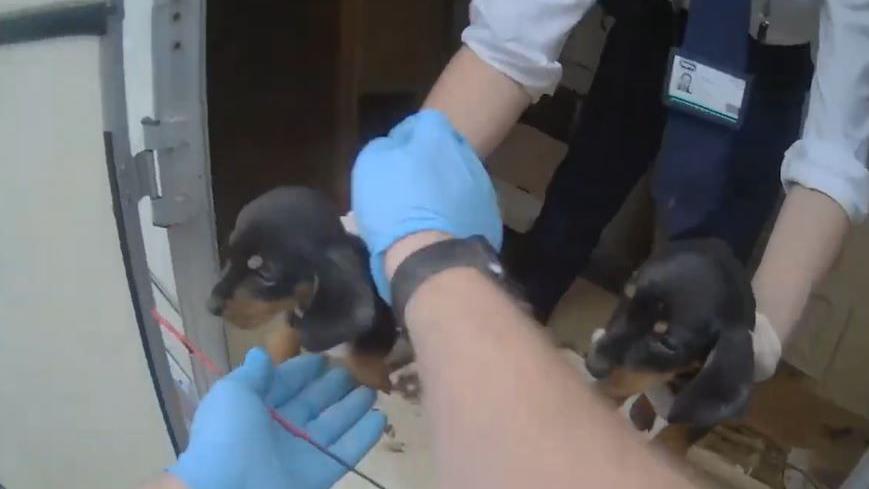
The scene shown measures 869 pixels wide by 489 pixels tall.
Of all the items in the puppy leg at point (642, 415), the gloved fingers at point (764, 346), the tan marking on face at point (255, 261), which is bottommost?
the puppy leg at point (642, 415)

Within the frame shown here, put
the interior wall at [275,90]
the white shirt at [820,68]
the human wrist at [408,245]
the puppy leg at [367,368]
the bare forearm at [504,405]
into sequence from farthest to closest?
the interior wall at [275,90], the puppy leg at [367,368], the white shirt at [820,68], the human wrist at [408,245], the bare forearm at [504,405]

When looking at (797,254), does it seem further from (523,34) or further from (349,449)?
(349,449)

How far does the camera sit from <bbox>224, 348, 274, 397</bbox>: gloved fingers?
76cm

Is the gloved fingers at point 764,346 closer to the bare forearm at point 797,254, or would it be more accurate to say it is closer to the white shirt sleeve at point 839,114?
the bare forearm at point 797,254

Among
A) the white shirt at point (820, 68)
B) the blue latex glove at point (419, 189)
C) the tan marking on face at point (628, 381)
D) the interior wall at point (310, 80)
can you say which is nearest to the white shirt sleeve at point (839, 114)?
the white shirt at point (820, 68)

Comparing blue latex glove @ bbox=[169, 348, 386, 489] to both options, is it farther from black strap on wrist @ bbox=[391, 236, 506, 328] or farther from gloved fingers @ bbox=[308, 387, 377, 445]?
black strap on wrist @ bbox=[391, 236, 506, 328]

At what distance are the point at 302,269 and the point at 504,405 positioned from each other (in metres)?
0.31

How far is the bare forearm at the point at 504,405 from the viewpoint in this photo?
481 millimetres

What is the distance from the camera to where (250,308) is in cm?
79

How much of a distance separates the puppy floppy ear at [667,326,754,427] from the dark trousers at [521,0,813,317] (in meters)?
0.35

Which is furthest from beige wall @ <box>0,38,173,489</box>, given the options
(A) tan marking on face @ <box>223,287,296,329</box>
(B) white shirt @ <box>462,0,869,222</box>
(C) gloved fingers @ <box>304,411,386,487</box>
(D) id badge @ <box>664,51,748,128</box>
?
(D) id badge @ <box>664,51,748,128</box>

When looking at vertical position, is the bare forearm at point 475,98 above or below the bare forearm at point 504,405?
above

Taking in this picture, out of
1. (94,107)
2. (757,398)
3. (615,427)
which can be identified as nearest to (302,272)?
(94,107)

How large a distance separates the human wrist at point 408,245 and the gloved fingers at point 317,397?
27 cm
